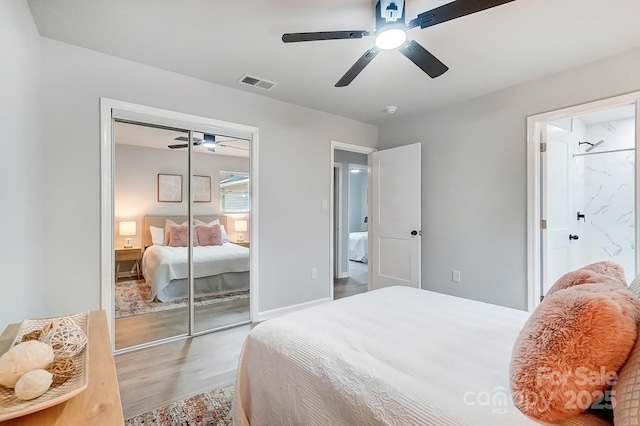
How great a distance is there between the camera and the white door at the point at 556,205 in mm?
2947

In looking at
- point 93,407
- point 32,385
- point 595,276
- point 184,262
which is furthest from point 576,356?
point 184,262

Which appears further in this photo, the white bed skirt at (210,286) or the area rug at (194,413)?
the white bed skirt at (210,286)

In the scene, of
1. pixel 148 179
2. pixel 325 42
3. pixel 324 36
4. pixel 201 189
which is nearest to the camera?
pixel 324 36

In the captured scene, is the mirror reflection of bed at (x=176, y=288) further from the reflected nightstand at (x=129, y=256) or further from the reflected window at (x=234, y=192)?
the reflected window at (x=234, y=192)

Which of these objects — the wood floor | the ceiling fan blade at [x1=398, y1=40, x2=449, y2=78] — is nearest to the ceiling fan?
the ceiling fan blade at [x1=398, y1=40, x2=449, y2=78]

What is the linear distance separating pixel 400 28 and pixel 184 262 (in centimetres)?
263

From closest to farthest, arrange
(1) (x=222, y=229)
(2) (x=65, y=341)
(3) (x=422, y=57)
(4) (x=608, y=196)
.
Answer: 1. (2) (x=65, y=341)
2. (3) (x=422, y=57)
3. (1) (x=222, y=229)
4. (4) (x=608, y=196)

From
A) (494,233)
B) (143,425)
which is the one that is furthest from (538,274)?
(143,425)

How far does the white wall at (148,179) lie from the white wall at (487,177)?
8.34 feet

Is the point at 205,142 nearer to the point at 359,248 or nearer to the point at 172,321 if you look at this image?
the point at 172,321

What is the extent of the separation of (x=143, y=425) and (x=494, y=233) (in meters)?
3.36

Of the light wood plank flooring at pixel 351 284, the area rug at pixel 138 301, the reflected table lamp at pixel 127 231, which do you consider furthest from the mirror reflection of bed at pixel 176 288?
the light wood plank flooring at pixel 351 284

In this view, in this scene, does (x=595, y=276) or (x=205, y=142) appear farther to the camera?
(x=205, y=142)

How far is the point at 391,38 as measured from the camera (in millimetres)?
1798
